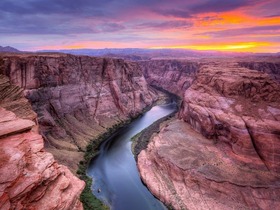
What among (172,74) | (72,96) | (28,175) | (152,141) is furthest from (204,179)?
(172,74)

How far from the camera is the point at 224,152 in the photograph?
3900 centimetres

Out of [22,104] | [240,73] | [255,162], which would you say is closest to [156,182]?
[255,162]

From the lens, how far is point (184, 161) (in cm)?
3822

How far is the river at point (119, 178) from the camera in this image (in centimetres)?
3372

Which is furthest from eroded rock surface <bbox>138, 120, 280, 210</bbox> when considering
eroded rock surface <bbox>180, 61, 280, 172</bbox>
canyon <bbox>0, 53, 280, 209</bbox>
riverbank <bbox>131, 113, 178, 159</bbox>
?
riverbank <bbox>131, 113, 178, 159</bbox>

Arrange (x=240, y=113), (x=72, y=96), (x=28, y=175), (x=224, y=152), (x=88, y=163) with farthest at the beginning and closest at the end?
1. (x=72, y=96)
2. (x=88, y=163)
3. (x=240, y=113)
4. (x=224, y=152)
5. (x=28, y=175)

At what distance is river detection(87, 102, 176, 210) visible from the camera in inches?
1328

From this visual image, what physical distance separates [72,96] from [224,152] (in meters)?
37.1

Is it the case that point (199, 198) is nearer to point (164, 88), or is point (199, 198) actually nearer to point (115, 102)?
point (115, 102)

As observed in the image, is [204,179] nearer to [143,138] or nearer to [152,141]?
[152,141]

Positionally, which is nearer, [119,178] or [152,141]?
[119,178]

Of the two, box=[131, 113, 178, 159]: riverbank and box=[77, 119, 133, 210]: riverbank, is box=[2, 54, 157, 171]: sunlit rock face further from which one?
box=[131, 113, 178, 159]: riverbank

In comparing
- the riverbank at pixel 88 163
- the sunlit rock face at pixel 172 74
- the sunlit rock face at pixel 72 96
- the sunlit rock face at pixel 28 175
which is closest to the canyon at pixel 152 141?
the sunlit rock face at pixel 28 175

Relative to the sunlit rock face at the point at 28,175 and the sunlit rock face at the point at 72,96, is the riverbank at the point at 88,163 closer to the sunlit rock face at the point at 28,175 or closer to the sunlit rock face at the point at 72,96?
the sunlit rock face at the point at 72,96
